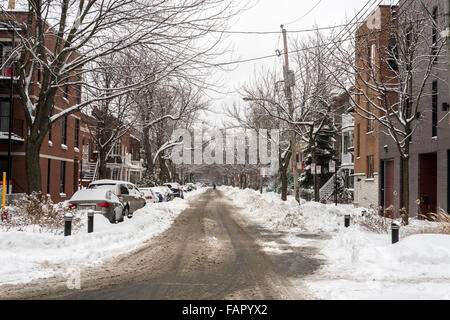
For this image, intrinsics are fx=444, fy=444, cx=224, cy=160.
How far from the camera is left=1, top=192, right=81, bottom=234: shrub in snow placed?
1233 centimetres

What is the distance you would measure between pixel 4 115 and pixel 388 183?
76.8 ft

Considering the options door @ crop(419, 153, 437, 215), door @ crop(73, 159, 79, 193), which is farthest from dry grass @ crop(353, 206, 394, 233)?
door @ crop(73, 159, 79, 193)

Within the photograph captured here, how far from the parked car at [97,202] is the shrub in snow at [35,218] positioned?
76.7 inches

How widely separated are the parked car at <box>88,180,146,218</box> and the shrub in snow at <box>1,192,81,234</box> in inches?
237

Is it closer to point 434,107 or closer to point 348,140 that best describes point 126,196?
point 434,107

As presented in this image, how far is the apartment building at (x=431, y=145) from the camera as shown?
719 inches

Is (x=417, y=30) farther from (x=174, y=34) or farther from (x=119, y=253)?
(x=119, y=253)

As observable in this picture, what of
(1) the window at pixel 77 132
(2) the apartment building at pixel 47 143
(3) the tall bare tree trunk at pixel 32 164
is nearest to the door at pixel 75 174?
(2) the apartment building at pixel 47 143

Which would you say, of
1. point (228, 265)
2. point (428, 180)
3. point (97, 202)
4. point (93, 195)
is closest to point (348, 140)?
point (428, 180)

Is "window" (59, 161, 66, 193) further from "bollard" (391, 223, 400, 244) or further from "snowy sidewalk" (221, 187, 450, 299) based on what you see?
"bollard" (391, 223, 400, 244)

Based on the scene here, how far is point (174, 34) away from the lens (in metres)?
13.3

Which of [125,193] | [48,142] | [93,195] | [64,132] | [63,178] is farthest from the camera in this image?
[64,132]

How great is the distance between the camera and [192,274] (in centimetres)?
884

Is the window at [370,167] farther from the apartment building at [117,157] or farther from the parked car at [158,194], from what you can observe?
the apartment building at [117,157]
